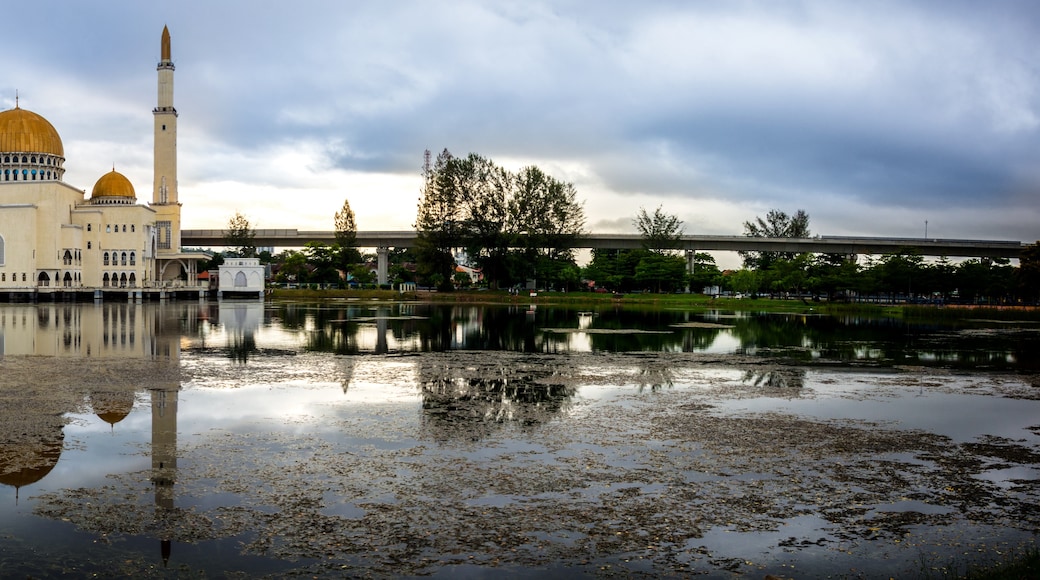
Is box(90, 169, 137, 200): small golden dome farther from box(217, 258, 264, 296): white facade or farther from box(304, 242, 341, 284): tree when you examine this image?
box(304, 242, 341, 284): tree

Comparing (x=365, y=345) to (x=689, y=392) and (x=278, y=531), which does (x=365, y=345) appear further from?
(x=278, y=531)

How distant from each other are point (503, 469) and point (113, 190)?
113527 mm

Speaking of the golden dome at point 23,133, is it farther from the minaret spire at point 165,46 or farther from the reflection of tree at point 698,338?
the reflection of tree at point 698,338

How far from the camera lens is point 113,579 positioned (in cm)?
767

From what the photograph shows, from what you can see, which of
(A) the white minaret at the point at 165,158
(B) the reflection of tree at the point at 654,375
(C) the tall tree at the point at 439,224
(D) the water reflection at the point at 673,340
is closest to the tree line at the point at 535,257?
(C) the tall tree at the point at 439,224

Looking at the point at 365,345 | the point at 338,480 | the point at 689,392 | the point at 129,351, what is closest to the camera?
the point at 338,480

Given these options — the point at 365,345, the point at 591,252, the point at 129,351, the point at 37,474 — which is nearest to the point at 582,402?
the point at 37,474

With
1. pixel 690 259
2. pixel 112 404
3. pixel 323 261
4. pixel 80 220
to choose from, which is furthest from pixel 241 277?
pixel 112 404

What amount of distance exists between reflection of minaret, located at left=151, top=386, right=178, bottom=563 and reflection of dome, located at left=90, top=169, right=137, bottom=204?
102m

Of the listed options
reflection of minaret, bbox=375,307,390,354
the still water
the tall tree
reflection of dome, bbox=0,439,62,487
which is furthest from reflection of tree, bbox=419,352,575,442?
the tall tree

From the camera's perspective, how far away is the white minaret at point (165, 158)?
111062 mm

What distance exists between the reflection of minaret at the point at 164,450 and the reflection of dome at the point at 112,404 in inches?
21.2

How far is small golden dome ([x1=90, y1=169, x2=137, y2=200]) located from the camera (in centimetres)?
10825

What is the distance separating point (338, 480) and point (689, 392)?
12.1 m
